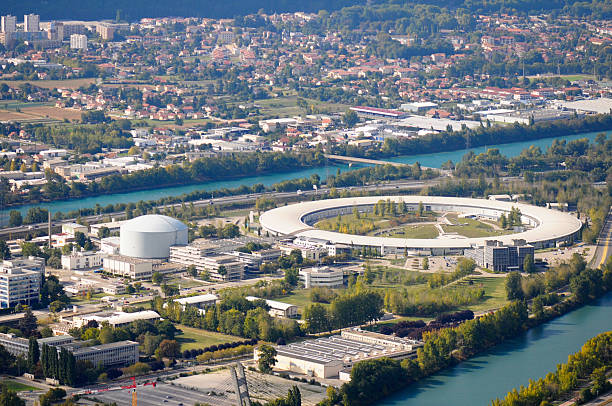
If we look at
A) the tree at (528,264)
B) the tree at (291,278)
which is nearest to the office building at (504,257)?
the tree at (528,264)

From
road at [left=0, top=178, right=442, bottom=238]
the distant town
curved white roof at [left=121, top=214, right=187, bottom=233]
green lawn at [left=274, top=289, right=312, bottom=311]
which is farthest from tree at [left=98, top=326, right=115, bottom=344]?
road at [left=0, top=178, right=442, bottom=238]

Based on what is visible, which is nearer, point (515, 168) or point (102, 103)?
point (515, 168)

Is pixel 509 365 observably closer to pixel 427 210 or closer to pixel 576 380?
pixel 576 380

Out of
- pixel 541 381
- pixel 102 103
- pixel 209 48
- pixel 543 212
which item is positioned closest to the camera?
pixel 541 381

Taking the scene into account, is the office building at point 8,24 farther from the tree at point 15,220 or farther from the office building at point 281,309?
the office building at point 281,309

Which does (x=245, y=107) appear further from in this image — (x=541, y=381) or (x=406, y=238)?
(x=541, y=381)

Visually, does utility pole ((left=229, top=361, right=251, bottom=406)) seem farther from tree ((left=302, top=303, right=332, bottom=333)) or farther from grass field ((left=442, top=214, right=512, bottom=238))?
grass field ((left=442, top=214, right=512, bottom=238))

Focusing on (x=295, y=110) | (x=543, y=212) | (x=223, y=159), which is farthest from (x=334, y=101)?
(x=543, y=212)
